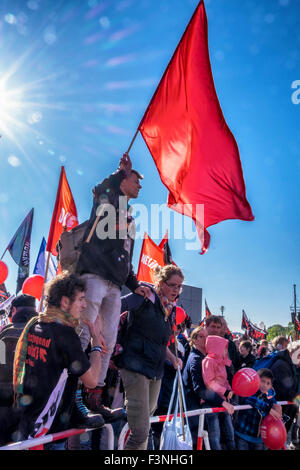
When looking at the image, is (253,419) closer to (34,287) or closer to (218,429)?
(218,429)

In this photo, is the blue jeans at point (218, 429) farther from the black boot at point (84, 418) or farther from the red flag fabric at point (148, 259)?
the red flag fabric at point (148, 259)

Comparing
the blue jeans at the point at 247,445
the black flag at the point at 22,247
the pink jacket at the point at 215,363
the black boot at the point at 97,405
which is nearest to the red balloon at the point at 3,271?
the black flag at the point at 22,247

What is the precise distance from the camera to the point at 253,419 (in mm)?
4496

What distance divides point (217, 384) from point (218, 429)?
524 millimetres

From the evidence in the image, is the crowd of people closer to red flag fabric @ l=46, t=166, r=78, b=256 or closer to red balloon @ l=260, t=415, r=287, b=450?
red balloon @ l=260, t=415, r=287, b=450

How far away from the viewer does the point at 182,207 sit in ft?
14.9

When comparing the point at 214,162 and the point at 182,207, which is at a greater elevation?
the point at 214,162

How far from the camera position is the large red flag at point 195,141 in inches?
171

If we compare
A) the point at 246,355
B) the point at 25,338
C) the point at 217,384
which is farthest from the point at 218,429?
the point at 246,355

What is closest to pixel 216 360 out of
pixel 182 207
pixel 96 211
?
pixel 182 207

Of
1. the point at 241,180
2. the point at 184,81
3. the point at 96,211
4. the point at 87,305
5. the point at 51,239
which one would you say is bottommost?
the point at 87,305
